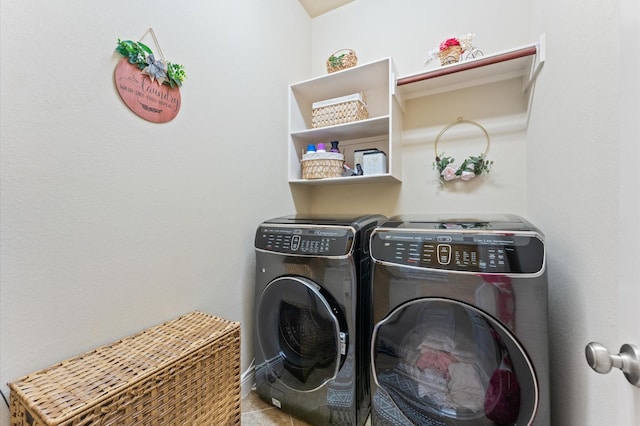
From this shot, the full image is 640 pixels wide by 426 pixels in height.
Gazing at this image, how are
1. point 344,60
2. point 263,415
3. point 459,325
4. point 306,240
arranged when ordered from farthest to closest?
point 344,60 < point 263,415 < point 306,240 < point 459,325

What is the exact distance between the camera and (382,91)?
73.1 inches

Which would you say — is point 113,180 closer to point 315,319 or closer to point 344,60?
point 315,319

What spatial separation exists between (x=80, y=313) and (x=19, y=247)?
0.27 metres

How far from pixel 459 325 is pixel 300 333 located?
0.75 metres

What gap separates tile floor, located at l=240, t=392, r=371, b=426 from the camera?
4.21ft

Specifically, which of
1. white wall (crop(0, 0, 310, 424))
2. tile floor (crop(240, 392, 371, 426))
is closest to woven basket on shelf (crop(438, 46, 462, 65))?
white wall (crop(0, 0, 310, 424))

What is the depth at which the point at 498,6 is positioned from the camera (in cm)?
153

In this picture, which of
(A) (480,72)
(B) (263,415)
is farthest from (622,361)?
(A) (480,72)

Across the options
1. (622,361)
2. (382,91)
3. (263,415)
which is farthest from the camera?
(382,91)

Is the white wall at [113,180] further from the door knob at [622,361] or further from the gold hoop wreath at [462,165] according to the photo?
the door knob at [622,361]

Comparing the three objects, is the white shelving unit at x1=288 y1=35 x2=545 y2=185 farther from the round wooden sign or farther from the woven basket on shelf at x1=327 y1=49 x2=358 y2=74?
the round wooden sign

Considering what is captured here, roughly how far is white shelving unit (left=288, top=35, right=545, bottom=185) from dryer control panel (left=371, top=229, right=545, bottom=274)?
694 millimetres

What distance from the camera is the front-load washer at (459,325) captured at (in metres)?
0.80

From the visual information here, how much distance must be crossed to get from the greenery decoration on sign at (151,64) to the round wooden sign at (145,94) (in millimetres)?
17
